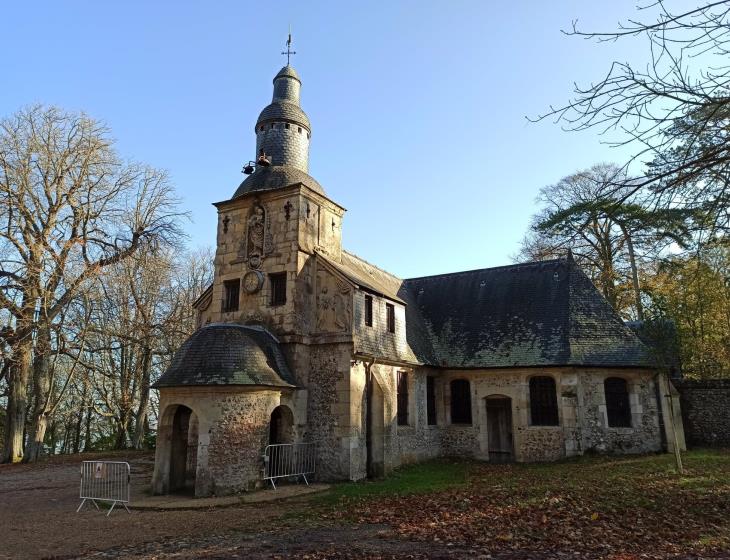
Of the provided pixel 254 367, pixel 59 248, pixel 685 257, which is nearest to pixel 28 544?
pixel 254 367

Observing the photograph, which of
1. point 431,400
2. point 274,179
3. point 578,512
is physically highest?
point 274,179

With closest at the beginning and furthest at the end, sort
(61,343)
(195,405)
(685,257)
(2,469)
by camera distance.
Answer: (685,257)
(195,405)
(2,469)
(61,343)

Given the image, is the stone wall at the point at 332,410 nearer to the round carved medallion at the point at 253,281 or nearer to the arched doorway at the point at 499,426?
the round carved medallion at the point at 253,281

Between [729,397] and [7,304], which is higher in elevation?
[7,304]

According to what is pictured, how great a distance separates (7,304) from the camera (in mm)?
20109

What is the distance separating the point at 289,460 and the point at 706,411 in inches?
614

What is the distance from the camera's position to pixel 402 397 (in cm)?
1872

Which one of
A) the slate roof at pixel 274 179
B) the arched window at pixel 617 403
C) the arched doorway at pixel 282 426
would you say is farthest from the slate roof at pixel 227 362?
the arched window at pixel 617 403

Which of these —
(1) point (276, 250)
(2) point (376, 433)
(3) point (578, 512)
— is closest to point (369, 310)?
(1) point (276, 250)

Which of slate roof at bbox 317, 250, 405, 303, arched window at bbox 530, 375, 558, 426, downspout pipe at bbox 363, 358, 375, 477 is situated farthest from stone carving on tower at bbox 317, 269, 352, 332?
arched window at bbox 530, 375, 558, 426

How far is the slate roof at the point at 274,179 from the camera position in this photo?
59.4 ft

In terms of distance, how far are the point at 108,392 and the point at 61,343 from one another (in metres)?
7.67

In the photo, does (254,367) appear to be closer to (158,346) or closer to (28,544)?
(28,544)

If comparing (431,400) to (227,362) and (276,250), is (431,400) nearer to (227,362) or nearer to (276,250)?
(276,250)
